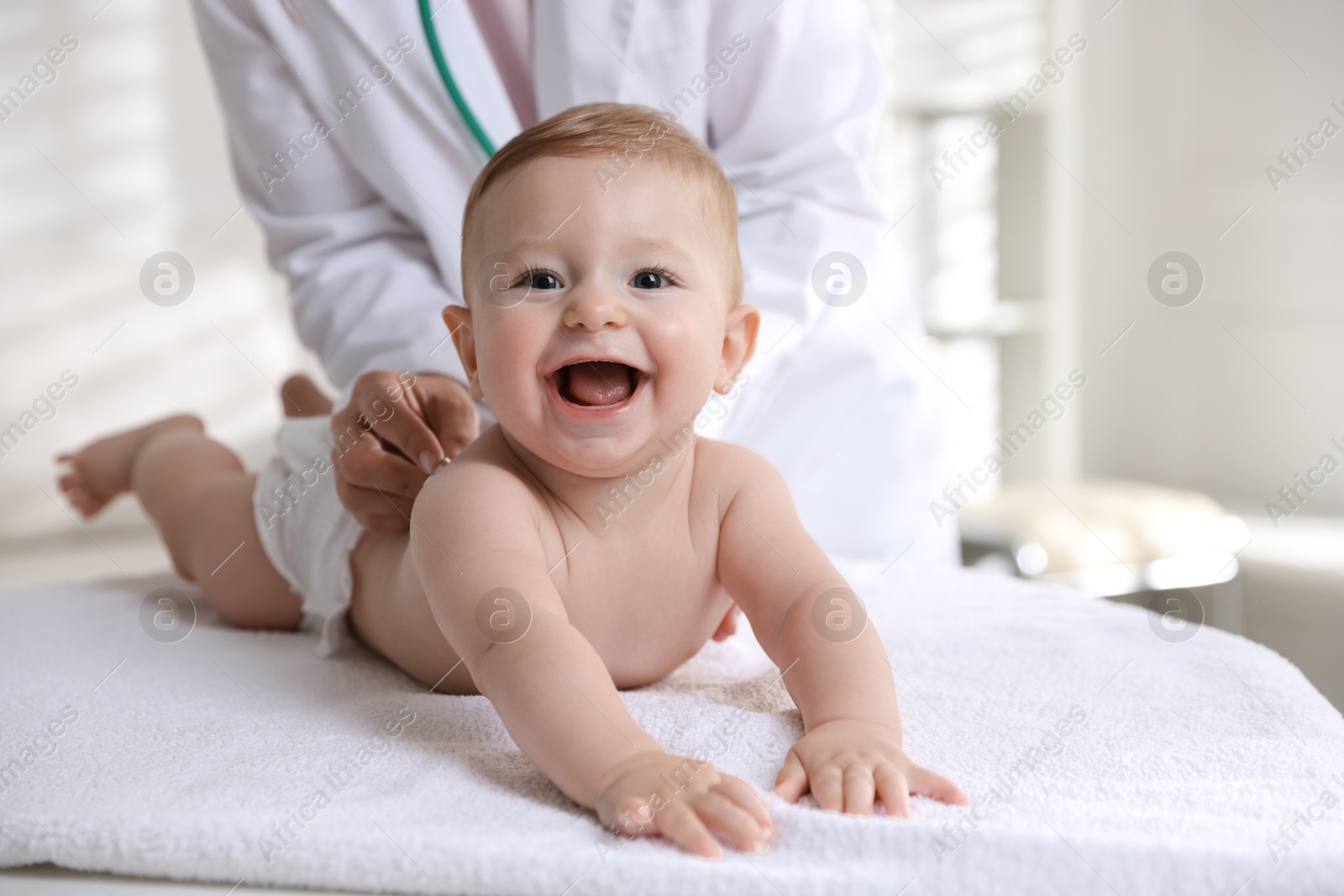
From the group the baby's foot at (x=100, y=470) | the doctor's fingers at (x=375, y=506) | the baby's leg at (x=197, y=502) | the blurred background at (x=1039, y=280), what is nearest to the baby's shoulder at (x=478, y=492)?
the doctor's fingers at (x=375, y=506)

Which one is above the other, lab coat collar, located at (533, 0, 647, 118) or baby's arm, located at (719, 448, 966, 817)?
lab coat collar, located at (533, 0, 647, 118)

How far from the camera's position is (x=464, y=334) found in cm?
72

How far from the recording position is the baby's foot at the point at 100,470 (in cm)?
120

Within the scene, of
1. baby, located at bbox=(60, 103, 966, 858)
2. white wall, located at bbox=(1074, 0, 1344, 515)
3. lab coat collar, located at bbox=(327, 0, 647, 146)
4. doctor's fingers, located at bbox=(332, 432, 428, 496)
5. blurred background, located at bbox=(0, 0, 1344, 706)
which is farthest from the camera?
white wall, located at bbox=(1074, 0, 1344, 515)

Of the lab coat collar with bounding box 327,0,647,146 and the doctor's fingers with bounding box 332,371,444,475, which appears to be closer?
the doctor's fingers with bounding box 332,371,444,475

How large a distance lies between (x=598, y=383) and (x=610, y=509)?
89mm

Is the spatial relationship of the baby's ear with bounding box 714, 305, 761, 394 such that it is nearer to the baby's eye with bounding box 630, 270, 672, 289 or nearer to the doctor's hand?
the baby's eye with bounding box 630, 270, 672, 289

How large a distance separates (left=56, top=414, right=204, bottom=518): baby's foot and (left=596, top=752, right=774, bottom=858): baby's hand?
908 millimetres

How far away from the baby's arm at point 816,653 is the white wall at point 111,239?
4.93 feet

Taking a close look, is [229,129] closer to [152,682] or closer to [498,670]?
[152,682]

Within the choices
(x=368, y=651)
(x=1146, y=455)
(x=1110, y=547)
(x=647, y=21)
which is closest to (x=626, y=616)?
(x=368, y=651)

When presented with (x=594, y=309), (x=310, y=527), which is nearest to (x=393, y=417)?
(x=310, y=527)

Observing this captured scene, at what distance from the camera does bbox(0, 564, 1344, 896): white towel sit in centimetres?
43

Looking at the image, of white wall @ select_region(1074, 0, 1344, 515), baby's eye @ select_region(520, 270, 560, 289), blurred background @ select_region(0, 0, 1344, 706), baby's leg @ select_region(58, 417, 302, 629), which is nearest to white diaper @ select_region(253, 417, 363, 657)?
baby's leg @ select_region(58, 417, 302, 629)
